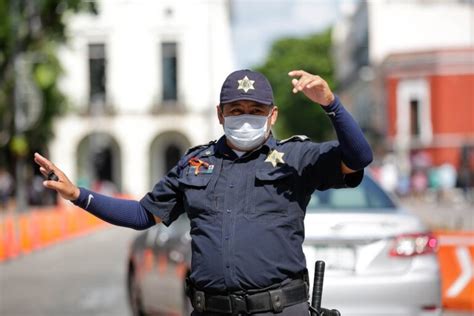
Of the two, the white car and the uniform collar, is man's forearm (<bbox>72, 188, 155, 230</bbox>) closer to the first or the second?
the uniform collar

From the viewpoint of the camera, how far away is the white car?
8.00 meters

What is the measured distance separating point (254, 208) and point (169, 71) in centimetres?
5768

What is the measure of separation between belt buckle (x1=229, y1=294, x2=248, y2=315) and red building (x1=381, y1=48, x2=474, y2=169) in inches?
2277

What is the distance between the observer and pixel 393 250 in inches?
321

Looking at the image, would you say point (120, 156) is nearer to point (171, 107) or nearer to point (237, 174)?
point (171, 107)

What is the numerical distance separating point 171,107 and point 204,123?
203cm

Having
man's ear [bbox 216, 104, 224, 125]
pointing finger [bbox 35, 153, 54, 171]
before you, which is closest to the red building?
man's ear [bbox 216, 104, 224, 125]

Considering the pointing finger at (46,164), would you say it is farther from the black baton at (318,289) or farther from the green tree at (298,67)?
the green tree at (298,67)

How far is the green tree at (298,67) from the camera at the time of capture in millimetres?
91688

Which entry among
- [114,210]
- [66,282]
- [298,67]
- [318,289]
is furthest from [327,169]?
[298,67]

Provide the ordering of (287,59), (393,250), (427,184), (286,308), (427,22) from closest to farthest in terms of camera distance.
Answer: (286,308) → (393,250) → (427,184) → (427,22) → (287,59)

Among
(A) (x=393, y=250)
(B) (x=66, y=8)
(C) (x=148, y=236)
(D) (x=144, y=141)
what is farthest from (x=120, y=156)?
(A) (x=393, y=250)

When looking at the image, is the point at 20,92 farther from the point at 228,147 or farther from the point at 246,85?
the point at 246,85

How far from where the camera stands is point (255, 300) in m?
4.57
